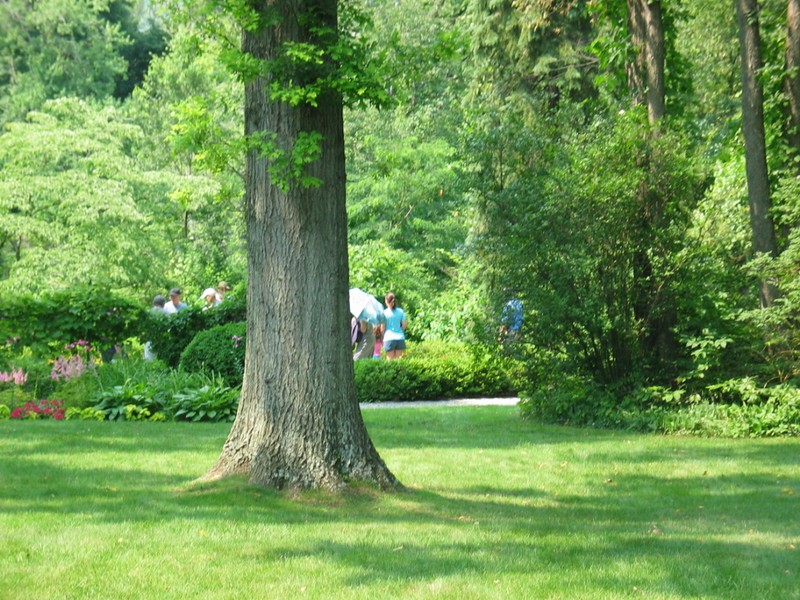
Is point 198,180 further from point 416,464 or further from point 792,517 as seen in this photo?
point 792,517

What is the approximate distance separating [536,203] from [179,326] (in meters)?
6.99

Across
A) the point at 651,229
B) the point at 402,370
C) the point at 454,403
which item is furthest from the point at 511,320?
the point at 402,370

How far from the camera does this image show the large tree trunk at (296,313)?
7.72m

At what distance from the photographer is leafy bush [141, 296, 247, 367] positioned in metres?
17.3

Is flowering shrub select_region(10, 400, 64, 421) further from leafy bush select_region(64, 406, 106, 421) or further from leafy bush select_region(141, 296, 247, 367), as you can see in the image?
leafy bush select_region(141, 296, 247, 367)

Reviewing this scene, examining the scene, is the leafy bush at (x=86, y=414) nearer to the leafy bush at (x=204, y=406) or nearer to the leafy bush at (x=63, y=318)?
the leafy bush at (x=204, y=406)

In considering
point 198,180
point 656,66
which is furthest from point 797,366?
point 198,180

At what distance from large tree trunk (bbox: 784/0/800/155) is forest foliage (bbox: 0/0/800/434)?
0.05 metres

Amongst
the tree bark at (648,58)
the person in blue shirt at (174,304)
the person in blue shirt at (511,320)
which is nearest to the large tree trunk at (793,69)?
the tree bark at (648,58)

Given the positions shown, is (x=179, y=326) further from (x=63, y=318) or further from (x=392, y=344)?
(x=392, y=344)

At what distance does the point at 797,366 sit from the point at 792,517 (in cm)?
576

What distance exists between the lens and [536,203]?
1347cm

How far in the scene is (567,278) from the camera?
13281 mm

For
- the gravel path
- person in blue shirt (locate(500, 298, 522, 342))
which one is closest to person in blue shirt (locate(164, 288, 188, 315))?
the gravel path
